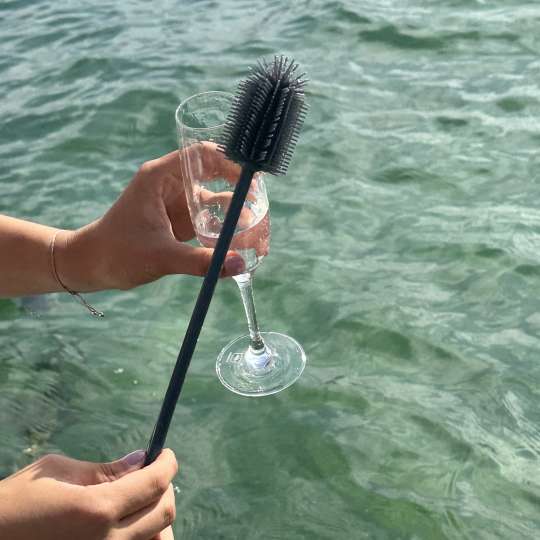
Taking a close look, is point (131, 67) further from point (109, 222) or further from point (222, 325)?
point (109, 222)

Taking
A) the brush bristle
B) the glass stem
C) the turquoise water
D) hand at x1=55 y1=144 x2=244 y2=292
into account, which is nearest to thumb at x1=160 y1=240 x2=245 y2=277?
hand at x1=55 y1=144 x2=244 y2=292

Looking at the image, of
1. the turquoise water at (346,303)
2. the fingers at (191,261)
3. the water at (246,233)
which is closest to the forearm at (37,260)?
the fingers at (191,261)

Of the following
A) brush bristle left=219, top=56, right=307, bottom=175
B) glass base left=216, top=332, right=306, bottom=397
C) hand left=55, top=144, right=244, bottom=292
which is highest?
brush bristle left=219, top=56, right=307, bottom=175

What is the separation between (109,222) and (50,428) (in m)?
1.32

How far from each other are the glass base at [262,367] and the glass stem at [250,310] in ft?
0.09

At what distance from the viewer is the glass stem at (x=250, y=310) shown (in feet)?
8.71

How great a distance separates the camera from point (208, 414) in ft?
11.6

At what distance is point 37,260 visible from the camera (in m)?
2.94

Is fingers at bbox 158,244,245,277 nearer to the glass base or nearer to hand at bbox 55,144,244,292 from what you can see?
hand at bbox 55,144,244,292

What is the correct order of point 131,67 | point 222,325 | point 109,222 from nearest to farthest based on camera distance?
point 109,222, point 222,325, point 131,67

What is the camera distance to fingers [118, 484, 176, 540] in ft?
6.51

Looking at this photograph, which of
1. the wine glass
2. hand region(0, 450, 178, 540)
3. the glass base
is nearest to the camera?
hand region(0, 450, 178, 540)

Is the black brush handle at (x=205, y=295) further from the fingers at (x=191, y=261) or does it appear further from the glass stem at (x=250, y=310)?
the glass stem at (x=250, y=310)

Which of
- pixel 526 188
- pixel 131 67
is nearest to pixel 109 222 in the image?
pixel 526 188
